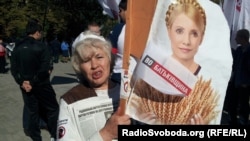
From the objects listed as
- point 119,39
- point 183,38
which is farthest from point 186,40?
point 119,39

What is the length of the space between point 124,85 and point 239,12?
2.26 meters

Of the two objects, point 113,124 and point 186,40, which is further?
point 113,124

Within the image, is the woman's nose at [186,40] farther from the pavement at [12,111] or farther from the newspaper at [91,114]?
the pavement at [12,111]

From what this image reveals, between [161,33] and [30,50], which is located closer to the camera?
[161,33]

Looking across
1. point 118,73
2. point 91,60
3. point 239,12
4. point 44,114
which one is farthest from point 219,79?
point 44,114

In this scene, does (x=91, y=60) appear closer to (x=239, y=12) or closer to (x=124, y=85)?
(x=124, y=85)

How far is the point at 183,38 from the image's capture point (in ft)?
6.69

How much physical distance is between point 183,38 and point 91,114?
26.7 inches

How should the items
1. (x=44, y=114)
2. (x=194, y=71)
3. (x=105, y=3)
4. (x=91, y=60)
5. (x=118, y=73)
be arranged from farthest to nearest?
1. (x=44, y=114)
2. (x=105, y=3)
3. (x=118, y=73)
4. (x=91, y=60)
5. (x=194, y=71)

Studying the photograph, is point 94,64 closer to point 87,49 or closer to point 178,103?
point 87,49

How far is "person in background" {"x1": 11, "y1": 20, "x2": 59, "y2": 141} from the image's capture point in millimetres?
5832

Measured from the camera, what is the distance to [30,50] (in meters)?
5.78

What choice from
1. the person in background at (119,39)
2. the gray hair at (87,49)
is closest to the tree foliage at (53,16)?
the person in background at (119,39)

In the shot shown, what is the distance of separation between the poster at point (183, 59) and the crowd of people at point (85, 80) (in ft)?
0.25
